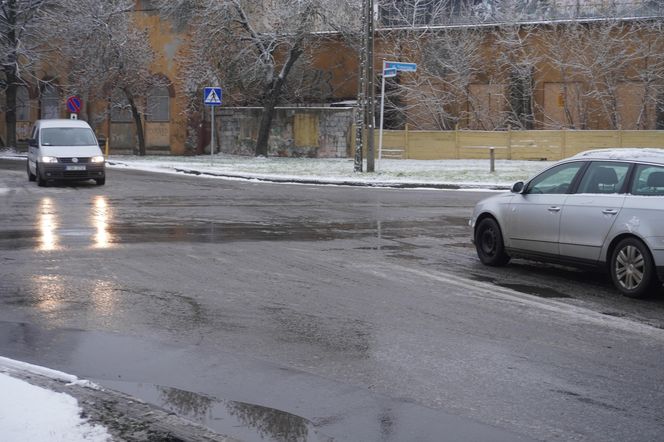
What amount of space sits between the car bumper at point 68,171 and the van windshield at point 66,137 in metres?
0.87

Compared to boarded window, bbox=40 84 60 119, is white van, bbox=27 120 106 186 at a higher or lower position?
lower

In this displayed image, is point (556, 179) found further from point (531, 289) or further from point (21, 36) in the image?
point (21, 36)

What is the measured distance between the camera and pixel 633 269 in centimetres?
901

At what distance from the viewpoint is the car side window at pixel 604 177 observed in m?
9.38

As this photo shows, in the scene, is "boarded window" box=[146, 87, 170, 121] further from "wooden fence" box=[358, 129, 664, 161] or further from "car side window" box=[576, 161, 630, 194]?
"car side window" box=[576, 161, 630, 194]

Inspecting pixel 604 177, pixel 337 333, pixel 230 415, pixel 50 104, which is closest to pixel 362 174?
pixel 604 177

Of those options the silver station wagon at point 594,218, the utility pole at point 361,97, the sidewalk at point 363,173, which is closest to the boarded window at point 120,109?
the sidewalk at point 363,173

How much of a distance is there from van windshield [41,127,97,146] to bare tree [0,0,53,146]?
21316 mm

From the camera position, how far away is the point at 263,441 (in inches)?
199

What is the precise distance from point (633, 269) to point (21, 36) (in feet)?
137

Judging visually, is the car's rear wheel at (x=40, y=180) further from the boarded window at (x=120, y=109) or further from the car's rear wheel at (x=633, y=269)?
the boarded window at (x=120, y=109)

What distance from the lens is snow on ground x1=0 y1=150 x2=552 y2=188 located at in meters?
27.7

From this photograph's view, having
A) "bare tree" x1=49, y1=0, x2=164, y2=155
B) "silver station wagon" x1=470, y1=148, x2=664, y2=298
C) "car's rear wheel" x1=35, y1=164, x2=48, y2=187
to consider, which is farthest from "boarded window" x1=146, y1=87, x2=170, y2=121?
"silver station wagon" x1=470, y1=148, x2=664, y2=298

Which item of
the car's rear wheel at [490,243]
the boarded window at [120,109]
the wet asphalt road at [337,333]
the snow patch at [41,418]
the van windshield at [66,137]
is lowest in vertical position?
the wet asphalt road at [337,333]
